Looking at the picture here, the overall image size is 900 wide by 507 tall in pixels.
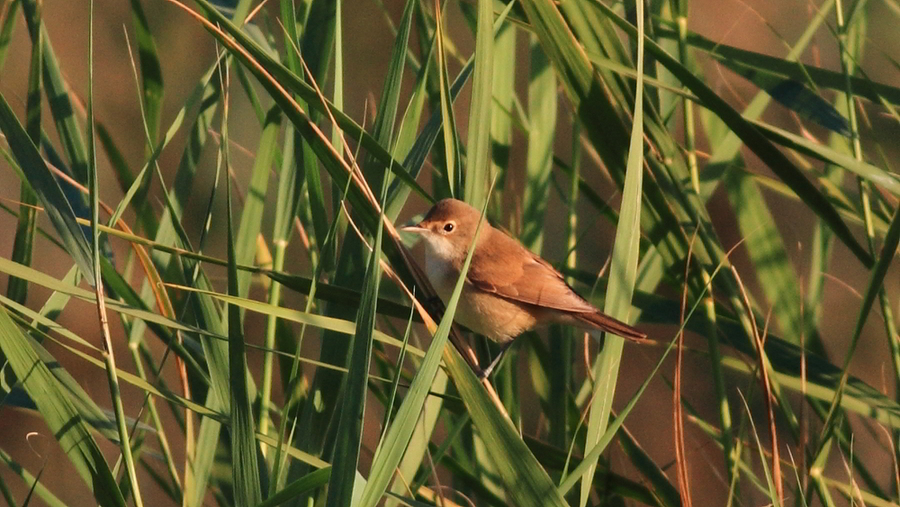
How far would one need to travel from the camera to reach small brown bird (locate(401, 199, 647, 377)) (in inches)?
95.3

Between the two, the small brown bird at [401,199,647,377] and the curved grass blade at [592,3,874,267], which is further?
the small brown bird at [401,199,647,377]

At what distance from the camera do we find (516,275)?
8.70ft

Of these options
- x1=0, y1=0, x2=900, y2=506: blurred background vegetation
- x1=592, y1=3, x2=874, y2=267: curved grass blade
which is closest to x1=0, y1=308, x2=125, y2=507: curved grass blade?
x1=0, y1=0, x2=900, y2=506: blurred background vegetation

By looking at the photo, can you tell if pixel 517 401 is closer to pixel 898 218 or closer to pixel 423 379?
pixel 423 379

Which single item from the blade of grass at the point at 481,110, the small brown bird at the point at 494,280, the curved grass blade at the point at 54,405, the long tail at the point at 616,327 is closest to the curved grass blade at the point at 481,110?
the blade of grass at the point at 481,110

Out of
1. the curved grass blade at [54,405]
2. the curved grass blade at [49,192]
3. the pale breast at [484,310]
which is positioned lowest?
the pale breast at [484,310]

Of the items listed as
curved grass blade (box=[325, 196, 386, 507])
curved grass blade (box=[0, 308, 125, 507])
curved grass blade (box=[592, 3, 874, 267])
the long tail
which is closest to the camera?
curved grass blade (box=[325, 196, 386, 507])

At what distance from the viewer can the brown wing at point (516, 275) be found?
98.7 inches

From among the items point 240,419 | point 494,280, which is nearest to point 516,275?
point 494,280

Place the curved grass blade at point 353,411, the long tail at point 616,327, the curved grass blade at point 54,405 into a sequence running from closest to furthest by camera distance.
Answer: the curved grass blade at point 353,411 < the curved grass blade at point 54,405 < the long tail at point 616,327

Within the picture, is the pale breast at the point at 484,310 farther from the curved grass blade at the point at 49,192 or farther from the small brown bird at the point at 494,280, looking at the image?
the curved grass blade at the point at 49,192

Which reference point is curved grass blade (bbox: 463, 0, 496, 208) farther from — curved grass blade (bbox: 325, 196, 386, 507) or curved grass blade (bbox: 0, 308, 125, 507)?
curved grass blade (bbox: 0, 308, 125, 507)

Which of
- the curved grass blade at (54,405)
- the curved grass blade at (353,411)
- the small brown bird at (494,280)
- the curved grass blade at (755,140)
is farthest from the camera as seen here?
the small brown bird at (494,280)

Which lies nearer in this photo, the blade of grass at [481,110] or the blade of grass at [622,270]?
the blade of grass at [622,270]
